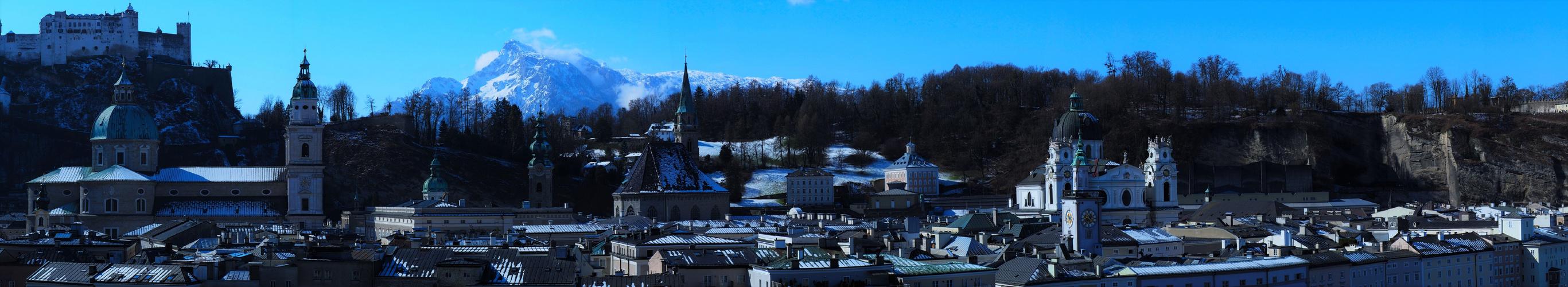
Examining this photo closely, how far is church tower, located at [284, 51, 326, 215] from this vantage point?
88.9 m

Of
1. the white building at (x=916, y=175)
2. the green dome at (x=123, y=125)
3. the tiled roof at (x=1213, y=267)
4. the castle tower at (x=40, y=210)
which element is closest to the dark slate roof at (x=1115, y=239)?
the tiled roof at (x=1213, y=267)

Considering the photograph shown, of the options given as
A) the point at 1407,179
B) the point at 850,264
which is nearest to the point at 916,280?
the point at 850,264

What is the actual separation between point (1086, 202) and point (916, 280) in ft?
77.7

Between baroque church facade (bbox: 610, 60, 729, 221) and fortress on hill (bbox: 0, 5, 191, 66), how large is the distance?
154 feet

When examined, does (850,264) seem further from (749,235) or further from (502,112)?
(502,112)

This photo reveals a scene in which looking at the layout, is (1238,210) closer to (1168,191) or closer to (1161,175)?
(1161,175)

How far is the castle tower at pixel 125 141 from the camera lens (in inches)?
3487

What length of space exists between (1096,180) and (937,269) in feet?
207

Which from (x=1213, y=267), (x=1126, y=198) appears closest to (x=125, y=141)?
(x=1126, y=198)

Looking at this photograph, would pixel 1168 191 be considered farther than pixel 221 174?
Yes

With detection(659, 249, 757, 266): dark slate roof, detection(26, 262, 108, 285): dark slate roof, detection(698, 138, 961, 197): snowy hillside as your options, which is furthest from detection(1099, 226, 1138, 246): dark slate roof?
detection(698, 138, 961, 197): snowy hillside

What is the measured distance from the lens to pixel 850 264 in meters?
43.1

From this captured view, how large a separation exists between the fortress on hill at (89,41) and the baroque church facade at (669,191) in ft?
154

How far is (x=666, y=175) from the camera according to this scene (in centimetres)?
9344
